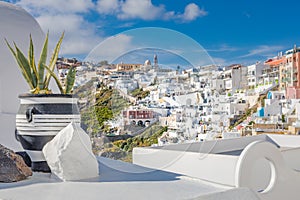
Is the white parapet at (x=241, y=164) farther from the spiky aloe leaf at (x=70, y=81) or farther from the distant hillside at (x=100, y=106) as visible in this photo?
the spiky aloe leaf at (x=70, y=81)

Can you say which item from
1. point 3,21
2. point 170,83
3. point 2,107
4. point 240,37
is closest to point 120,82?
point 170,83

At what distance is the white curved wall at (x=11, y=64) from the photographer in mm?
3223

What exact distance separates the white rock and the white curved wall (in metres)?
1.58

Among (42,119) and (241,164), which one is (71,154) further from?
(241,164)

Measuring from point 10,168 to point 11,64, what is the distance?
6.54ft

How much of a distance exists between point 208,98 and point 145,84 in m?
0.31

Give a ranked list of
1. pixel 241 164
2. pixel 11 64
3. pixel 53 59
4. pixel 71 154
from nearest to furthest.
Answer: pixel 71 154
pixel 241 164
pixel 53 59
pixel 11 64

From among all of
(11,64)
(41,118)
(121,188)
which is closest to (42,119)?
(41,118)

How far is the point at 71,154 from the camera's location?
62.6 inches

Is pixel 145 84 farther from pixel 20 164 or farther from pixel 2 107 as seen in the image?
pixel 2 107

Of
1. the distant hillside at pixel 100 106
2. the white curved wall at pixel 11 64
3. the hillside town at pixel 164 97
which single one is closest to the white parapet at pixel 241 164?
the hillside town at pixel 164 97

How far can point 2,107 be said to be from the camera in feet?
11.0

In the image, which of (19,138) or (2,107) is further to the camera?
(2,107)

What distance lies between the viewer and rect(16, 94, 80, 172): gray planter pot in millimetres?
1757
